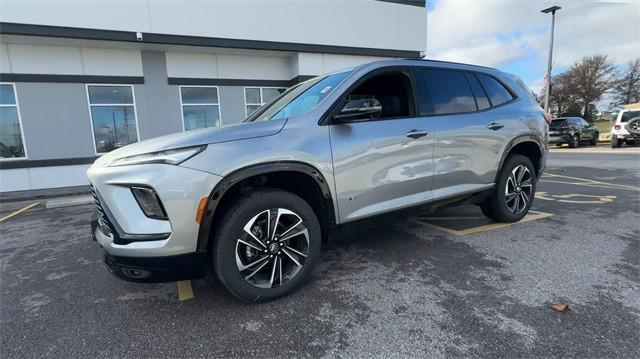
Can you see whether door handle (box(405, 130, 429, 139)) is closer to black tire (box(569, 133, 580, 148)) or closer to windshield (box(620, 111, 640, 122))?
windshield (box(620, 111, 640, 122))

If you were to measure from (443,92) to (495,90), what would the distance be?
3.43ft

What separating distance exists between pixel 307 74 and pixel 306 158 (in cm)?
998

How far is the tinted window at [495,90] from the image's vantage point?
3961 millimetres

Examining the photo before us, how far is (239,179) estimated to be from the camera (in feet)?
7.58

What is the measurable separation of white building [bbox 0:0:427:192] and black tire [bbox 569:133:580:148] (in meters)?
15.3

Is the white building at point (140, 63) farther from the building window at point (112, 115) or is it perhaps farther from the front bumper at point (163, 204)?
the front bumper at point (163, 204)

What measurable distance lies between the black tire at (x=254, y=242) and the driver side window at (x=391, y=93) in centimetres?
131

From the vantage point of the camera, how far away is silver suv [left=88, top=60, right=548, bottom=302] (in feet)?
7.09

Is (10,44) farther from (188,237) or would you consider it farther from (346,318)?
(346,318)

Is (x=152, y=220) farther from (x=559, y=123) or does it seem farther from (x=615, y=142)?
(x=559, y=123)

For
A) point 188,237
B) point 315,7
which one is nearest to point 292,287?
point 188,237

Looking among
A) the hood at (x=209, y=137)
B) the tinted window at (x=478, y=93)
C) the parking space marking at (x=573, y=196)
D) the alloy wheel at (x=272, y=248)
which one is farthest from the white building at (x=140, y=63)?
the alloy wheel at (x=272, y=248)

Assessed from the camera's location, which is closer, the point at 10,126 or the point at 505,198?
the point at 505,198

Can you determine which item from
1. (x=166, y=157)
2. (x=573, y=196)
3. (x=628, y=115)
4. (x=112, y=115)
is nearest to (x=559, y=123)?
(x=628, y=115)
